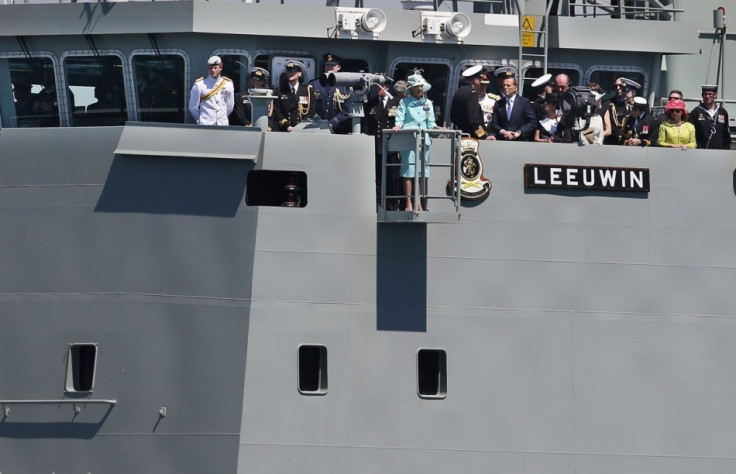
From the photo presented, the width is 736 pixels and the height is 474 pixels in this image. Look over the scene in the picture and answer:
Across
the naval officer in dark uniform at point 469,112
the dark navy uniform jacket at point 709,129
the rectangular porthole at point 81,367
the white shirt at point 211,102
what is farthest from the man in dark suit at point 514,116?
the rectangular porthole at point 81,367

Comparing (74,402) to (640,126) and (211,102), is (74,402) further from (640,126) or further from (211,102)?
(640,126)

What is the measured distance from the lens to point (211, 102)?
50.9 feet

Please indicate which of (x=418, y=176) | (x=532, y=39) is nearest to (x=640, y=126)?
(x=532, y=39)

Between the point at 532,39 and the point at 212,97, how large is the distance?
432 cm

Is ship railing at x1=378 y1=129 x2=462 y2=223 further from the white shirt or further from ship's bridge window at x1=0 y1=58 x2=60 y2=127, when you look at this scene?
ship's bridge window at x1=0 y1=58 x2=60 y2=127

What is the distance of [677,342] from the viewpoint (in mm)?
15336

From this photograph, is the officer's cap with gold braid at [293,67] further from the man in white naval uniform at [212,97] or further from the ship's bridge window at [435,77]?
the ship's bridge window at [435,77]

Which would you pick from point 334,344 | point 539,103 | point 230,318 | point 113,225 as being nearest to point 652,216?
point 539,103

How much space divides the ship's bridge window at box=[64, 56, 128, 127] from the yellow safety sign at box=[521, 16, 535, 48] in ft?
16.8

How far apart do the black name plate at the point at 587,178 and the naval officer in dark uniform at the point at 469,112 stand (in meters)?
0.76

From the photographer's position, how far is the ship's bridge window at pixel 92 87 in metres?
16.5

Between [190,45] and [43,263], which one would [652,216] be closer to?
[190,45]

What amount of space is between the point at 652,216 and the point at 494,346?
2463 millimetres

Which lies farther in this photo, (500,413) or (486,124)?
(486,124)
